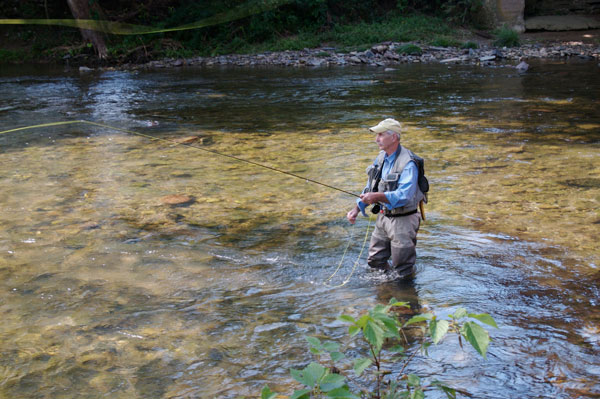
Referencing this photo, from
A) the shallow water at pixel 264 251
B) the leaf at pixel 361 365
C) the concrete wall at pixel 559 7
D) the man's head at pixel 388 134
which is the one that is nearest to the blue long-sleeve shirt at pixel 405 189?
the man's head at pixel 388 134

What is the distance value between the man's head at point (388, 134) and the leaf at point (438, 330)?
1.83 metres

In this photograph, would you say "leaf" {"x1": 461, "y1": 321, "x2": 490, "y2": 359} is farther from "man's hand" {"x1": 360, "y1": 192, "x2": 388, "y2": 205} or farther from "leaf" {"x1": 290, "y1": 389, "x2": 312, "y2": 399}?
"man's hand" {"x1": 360, "y1": 192, "x2": 388, "y2": 205}

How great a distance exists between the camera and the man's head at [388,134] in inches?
155

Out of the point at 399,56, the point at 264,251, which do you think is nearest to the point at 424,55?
the point at 399,56

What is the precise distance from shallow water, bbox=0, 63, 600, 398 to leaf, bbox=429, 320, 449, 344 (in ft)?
2.92

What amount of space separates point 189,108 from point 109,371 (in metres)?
9.27

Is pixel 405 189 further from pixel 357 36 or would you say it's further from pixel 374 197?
pixel 357 36

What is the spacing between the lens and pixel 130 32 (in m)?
22.6

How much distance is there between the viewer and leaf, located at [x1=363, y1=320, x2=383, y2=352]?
2.23m

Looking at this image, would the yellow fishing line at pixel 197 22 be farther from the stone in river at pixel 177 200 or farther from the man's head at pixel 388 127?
the man's head at pixel 388 127

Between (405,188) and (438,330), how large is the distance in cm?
172

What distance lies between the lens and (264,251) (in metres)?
4.94

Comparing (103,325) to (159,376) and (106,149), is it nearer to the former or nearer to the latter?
(159,376)

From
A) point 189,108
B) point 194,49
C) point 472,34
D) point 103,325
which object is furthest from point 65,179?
point 472,34
